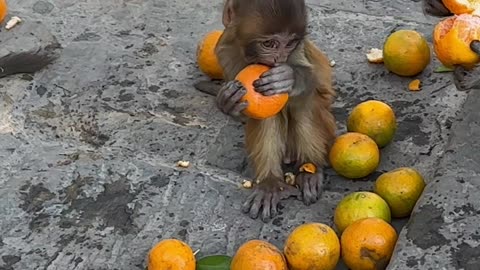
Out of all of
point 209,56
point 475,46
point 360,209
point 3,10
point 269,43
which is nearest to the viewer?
point 475,46

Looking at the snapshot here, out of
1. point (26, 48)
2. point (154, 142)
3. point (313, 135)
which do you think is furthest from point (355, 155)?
point (26, 48)

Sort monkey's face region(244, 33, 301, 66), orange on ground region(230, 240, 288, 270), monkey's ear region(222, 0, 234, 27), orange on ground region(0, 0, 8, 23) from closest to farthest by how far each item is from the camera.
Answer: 1. orange on ground region(230, 240, 288, 270)
2. monkey's face region(244, 33, 301, 66)
3. monkey's ear region(222, 0, 234, 27)
4. orange on ground region(0, 0, 8, 23)

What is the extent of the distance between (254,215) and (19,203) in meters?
1.07

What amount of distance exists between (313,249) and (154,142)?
54.1 inches

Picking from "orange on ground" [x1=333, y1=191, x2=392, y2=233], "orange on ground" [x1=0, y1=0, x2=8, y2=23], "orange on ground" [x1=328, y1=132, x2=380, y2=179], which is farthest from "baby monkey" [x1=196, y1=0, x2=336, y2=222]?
"orange on ground" [x1=0, y1=0, x2=8, y2=23]

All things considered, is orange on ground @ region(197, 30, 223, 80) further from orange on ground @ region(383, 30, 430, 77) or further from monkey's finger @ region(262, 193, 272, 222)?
monkey's finger @ region(262, 193, 272, 222)

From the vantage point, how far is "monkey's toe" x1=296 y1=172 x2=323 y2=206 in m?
4.30

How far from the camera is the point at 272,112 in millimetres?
4062

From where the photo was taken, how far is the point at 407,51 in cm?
495

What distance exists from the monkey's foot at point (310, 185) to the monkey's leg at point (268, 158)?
0.18 feet

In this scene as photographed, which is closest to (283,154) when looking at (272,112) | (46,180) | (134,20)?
(272,112)

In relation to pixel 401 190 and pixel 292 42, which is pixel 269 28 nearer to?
pixel 292 42

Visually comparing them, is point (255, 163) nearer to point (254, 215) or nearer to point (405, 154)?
point (254, 215)

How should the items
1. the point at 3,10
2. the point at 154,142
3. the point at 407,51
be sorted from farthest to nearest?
the point at 3,10, the point at 407,51, the point at 154,142
